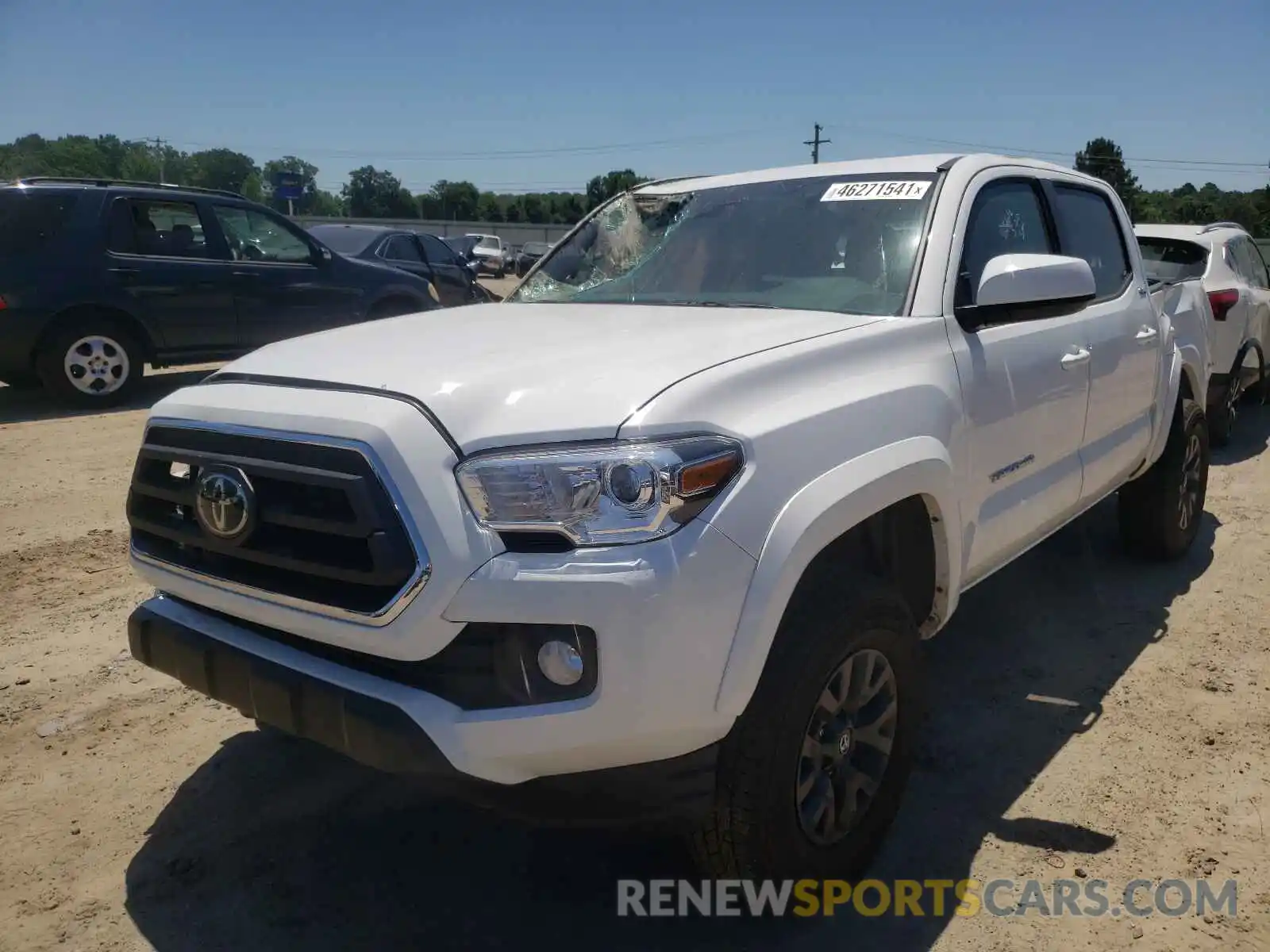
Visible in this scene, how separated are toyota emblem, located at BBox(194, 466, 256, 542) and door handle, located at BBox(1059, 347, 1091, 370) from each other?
107 inches

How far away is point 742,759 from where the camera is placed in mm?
2133

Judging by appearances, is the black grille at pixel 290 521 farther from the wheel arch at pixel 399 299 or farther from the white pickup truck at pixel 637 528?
the wheel arch at pixel 399 299

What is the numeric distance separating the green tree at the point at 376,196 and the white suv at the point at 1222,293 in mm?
98818

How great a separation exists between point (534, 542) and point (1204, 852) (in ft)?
7.20

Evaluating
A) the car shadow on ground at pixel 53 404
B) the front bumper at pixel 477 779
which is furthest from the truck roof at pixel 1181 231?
the car shadow on ground at pixel 53 404

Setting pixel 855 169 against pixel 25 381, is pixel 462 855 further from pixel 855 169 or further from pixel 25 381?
pixel 25 381

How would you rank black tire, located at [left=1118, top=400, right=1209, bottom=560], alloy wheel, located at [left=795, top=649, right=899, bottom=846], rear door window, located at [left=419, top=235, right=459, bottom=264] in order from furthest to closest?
rear door window, located at [left=419, top=235, right=459, bottom=264] < black tire, located at [left=1118, top=400, right=1209, bottom=560] < alloy wheel, located at [left=795, top=649, right=899, bottom=846]

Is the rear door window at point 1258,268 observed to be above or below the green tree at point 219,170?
below

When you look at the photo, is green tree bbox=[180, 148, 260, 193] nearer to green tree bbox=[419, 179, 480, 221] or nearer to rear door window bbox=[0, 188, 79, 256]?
green tree bbox=[419, 179, 480, 221]

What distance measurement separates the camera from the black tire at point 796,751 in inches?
84.4

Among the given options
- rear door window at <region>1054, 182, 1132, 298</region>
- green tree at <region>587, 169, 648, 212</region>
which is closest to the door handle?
rear door window at <region>1054, 182, 1132, 298</region>

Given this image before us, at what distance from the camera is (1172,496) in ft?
16.2

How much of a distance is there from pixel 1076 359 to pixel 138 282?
8024 mm

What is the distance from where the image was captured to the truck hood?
209 cm
